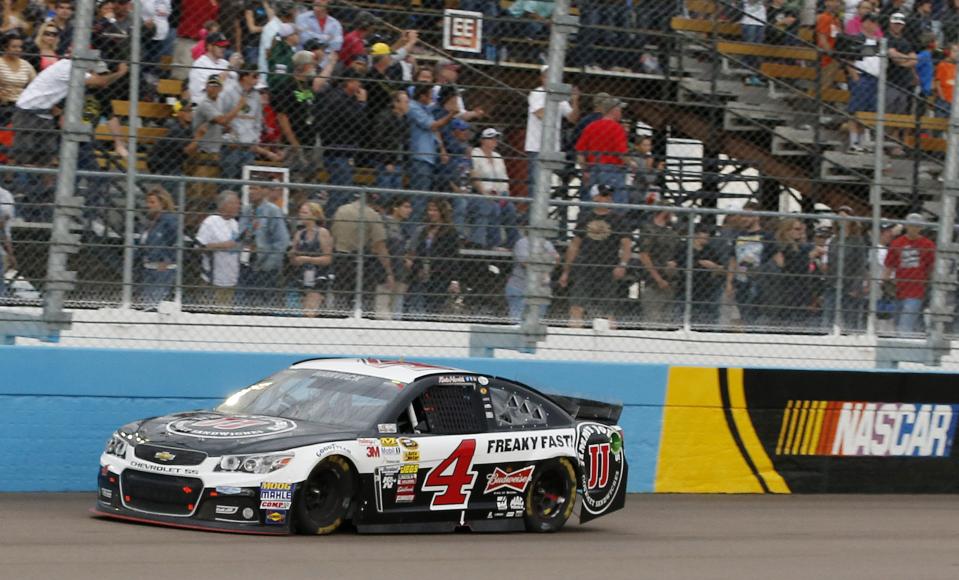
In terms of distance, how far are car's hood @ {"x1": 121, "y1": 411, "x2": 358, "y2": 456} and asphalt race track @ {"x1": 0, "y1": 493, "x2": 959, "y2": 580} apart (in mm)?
513

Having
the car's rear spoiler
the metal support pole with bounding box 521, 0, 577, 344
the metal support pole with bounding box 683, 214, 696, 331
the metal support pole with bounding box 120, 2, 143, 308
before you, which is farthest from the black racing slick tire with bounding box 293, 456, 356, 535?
the metal support pole with bounding box 683, 214, 696, 331

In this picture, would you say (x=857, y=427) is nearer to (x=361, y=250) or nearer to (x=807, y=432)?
(x=807, y=432)

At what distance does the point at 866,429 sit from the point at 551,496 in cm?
444

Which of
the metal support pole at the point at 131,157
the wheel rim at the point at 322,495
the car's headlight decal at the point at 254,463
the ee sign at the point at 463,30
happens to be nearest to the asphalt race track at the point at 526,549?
the wheel rim at the point at 322,495

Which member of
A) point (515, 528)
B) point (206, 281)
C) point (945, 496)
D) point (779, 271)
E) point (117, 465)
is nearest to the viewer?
point (117, 465)

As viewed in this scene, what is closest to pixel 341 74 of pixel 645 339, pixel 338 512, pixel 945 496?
pixel 645 339

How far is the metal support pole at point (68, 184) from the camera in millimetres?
10516

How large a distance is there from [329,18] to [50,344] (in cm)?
334

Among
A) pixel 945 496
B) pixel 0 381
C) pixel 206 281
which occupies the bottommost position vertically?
pixel 945 496

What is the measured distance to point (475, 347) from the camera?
12086 mm

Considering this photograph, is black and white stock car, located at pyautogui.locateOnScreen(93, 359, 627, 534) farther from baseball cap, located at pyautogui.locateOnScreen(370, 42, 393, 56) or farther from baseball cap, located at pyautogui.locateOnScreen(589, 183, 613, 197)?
baseball cap, located at pyautogui.locateOnScreen(370, 42, 393, 56)

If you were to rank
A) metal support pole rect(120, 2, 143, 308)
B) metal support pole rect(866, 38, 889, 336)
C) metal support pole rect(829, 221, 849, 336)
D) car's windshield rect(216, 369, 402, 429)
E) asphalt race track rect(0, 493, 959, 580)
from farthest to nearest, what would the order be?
1. metal support pole rect(866, 38, 889, 336)
2. metal support pole rect(829, 221, 849, 336)
3. metal support pole rect(120, 2, 143, 308)
4. car's windshield rect(216, 369, 402, 429)
5. asphalt race track rect(0, 493, 959, 580)

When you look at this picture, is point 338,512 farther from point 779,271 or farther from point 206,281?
point 779,271

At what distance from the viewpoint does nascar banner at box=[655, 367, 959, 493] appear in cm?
Result: 1301
